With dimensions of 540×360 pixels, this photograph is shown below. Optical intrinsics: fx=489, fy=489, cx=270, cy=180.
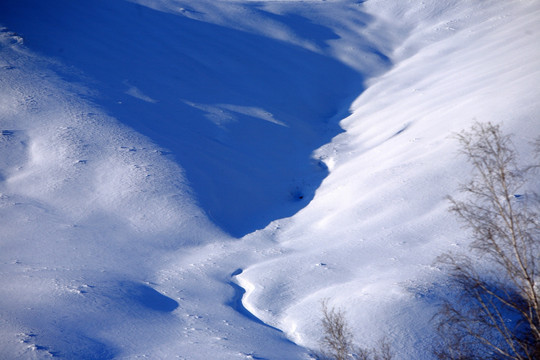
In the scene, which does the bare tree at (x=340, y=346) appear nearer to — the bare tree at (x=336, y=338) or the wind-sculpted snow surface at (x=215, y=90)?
the bare tree at (x=336, y=338)

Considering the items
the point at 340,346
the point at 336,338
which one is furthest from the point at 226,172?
the point at 336,338

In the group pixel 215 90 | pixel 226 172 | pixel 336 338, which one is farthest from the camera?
pixel 215 90

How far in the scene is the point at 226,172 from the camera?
26.6 metres

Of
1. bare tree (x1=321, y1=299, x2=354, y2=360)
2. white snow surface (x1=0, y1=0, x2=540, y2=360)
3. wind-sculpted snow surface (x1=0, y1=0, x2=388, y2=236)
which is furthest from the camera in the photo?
wind-sculpted snow surface (x1=0, y1=0, x2=388, y2=236)

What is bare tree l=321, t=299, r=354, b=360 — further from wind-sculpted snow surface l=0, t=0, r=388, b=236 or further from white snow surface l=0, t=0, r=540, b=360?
wind-sculpted snow surface l=0, t=0, r=388, b=236

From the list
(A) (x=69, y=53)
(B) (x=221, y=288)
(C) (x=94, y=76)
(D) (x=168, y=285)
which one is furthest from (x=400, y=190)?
(A) (x=69, y=53)

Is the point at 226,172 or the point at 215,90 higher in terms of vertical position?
the point at 215,90

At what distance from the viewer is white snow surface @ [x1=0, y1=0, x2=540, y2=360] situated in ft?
48.3

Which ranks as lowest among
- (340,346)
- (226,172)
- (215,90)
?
(340,346)

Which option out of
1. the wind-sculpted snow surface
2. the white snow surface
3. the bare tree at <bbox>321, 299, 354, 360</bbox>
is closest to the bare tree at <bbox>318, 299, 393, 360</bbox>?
the bare tree at <bbox>321, 299, 354, 360</bbox>

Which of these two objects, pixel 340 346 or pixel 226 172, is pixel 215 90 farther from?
pixel 340 346

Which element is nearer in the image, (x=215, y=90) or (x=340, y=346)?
(x=340, y=346)

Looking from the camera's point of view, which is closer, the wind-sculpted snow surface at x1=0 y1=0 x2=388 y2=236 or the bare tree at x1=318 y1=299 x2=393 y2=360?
the bare tree at x1=318 y1=299 x2=393 y2=360

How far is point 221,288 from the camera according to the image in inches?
688
